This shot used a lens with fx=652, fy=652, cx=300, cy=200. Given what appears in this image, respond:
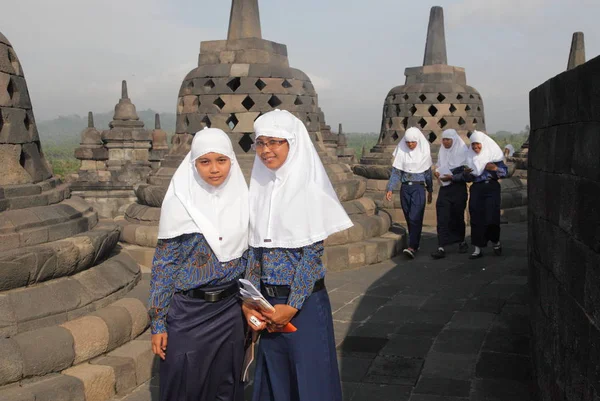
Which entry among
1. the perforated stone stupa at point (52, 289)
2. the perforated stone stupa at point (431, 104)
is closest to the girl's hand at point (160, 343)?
the perforated stone stupa at point (52, 289)

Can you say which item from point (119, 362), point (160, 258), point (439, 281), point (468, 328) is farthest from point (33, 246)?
point (439, 281)

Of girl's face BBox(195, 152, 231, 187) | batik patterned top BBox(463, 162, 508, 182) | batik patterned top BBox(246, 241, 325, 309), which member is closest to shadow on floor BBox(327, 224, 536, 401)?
batik patterned top BBox(463, 162, 508, 182)

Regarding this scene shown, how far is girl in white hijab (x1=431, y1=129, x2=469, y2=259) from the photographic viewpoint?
26.8 ft

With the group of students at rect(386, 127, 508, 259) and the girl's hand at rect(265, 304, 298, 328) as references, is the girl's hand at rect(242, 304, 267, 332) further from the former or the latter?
the group of students at rect(386, 127, 508, 259)

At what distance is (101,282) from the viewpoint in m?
4.58

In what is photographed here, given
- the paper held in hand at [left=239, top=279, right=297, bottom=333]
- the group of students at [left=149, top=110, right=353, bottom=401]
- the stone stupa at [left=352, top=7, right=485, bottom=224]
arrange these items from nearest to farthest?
the paper held in hand at [left=239, top=279, right=297, bottom=333] → the group of students at [left=149, top=110, right=353, bottom=401] → the stone stupa at [left=352, top=7, right=485, bottom=224]

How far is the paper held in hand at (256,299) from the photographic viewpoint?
290cm

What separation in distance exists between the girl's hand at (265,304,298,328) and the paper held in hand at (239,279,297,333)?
2cm

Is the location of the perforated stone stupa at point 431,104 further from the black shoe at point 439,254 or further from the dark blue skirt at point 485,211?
the black shoe at point 439,254

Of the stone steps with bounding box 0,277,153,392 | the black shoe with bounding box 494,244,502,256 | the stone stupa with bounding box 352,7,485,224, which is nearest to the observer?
the stone steps with bounding box 0,277,153,392

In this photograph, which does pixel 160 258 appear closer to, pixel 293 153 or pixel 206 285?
pixel 206 285

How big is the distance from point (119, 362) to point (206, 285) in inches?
51.7

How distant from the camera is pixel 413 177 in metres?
8.25

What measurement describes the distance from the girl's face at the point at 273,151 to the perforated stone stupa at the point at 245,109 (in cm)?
461
